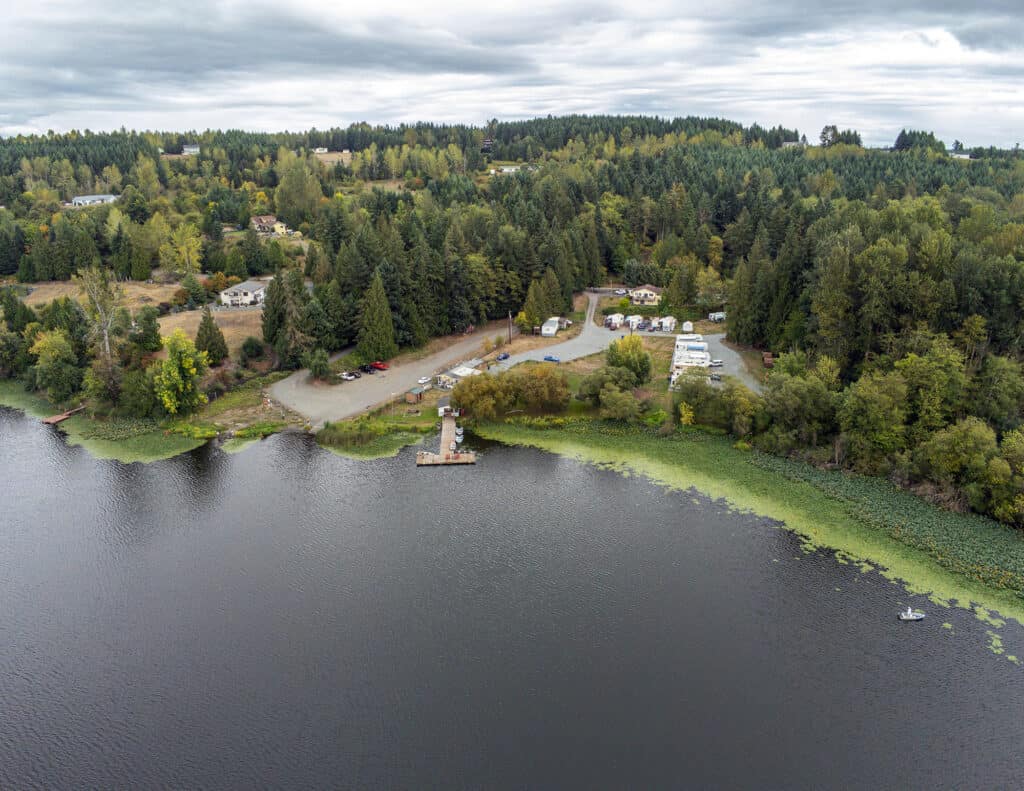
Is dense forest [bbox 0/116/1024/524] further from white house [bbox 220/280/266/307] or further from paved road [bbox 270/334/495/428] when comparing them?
white house [bbox 220/280/266/307]

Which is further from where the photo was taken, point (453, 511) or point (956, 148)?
point (956, 148)

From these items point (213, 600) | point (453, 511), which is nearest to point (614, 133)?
point (453, 511)

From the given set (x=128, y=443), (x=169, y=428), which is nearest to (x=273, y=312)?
(x=169, y=428)

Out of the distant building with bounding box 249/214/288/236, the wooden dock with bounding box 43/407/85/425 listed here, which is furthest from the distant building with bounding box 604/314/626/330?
the distant building with bounding box 249/214/288/236

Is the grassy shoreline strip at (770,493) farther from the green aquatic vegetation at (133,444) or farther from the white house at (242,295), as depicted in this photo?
the white house at (242,295)

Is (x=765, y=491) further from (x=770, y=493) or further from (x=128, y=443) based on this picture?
(x=128, y=443)

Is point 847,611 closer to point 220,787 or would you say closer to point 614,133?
point 220,787
